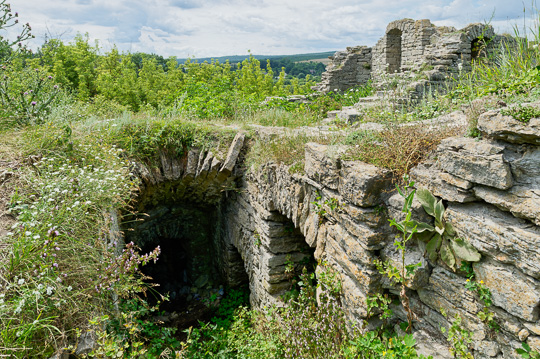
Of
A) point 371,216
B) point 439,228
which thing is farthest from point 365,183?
point 439,228

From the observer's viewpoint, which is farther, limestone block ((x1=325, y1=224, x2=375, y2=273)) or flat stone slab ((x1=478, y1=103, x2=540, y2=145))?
limestone block ((x1=325, y1=224, x2=375, y2=273))

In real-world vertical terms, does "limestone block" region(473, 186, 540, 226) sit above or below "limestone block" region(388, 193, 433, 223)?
above

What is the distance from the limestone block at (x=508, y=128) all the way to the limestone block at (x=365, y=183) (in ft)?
2.77

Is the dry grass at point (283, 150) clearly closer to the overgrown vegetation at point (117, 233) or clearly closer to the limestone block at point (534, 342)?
the overgrown vegetation at point (117, 233)

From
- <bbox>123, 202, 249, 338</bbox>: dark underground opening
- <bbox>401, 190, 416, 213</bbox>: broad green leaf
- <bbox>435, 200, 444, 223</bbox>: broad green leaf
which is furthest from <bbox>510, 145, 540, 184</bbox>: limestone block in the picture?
<bbox>123, 202, 249, 338</bbox>: dark underground opening

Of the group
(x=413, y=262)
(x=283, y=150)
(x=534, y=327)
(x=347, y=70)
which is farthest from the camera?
(x=347, y=70)

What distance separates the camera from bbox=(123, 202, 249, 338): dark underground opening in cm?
755

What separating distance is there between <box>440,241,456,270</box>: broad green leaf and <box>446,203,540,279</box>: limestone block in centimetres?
15

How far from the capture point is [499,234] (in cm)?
222

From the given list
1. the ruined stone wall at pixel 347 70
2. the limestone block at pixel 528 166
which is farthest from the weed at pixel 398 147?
the ruined stone wall at pixel 347 70

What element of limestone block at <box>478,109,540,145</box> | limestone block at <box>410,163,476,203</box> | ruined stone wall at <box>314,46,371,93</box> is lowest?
limestone block at <box>410,163,476,203</box>

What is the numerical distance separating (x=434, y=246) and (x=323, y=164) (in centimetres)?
140

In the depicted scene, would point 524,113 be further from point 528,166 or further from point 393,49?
point 393,49

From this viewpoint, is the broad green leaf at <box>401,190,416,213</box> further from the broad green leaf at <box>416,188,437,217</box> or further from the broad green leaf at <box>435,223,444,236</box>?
the broad green leaf at <box>435,223,444,236</box>
